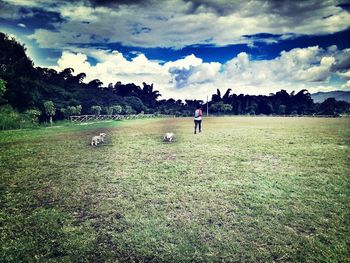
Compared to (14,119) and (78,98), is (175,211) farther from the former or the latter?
(78,98)

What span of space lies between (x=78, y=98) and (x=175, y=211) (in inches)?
2046

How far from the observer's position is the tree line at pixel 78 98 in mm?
32156

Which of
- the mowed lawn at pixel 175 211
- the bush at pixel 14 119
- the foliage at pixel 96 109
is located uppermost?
the foliage at pixel 96 109

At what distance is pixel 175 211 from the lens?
568 centimetres

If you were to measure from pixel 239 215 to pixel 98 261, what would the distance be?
318 centimetres

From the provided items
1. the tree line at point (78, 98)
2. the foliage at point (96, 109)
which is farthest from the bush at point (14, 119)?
the foliage at point (96, 109)

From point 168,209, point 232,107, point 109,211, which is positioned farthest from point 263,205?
point 232,107

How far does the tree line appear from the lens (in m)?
32.2

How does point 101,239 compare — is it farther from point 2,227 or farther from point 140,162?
point 140,162

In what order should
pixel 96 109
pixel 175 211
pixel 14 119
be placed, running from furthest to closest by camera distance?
pixel 96 109, pixel 14 119, pixel 175 211

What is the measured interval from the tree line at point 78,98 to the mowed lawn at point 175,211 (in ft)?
68.3

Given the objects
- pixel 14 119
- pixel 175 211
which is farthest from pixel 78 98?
pixel 175 211

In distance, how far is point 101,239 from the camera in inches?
181

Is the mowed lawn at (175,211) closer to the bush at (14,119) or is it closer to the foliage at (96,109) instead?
the bush at (14,119)
